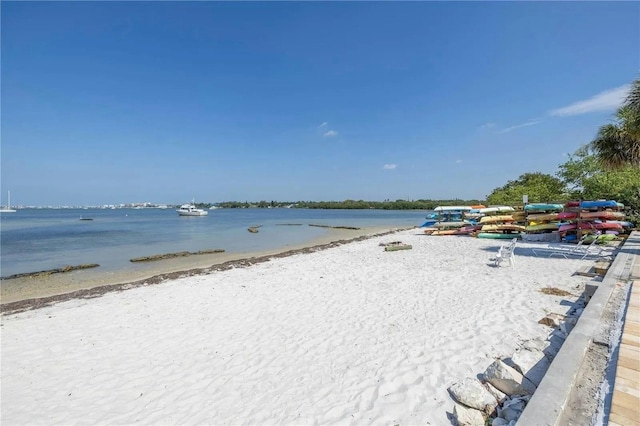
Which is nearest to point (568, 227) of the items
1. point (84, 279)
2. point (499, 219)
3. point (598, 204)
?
point (598, 204)

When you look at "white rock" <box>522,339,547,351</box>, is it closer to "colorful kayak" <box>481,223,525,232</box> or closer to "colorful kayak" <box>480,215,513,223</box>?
"colorful kayak" <box>481,223,525,232</box>

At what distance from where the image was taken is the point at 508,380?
3027 millimetres

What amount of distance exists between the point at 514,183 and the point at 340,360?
48.6m

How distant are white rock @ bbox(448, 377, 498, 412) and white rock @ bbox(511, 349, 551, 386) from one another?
20.9 inches

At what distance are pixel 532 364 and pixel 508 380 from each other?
513 mm

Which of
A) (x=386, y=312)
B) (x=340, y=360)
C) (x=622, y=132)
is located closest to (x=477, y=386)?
(x=340, y=360)

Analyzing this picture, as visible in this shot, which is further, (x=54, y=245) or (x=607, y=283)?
(x=54, y=245)

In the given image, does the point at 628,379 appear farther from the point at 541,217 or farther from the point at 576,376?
the point at 541,217

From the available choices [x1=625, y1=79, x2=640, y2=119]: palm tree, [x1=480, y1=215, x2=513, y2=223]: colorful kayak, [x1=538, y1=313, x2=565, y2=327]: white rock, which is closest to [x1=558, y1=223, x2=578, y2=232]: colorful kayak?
[x1=480, y1=215, x2=513, y2=223]: colorful kayak

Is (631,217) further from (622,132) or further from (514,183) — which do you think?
(514,183)

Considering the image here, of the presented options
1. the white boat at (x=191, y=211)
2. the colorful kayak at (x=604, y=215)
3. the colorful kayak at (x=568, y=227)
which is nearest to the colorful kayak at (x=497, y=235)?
the colorful kayak at (x=568, y=227)

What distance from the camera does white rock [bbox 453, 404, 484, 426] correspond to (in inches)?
104

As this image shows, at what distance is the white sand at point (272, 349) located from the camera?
3246mm

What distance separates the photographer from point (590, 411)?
2.25 meters
